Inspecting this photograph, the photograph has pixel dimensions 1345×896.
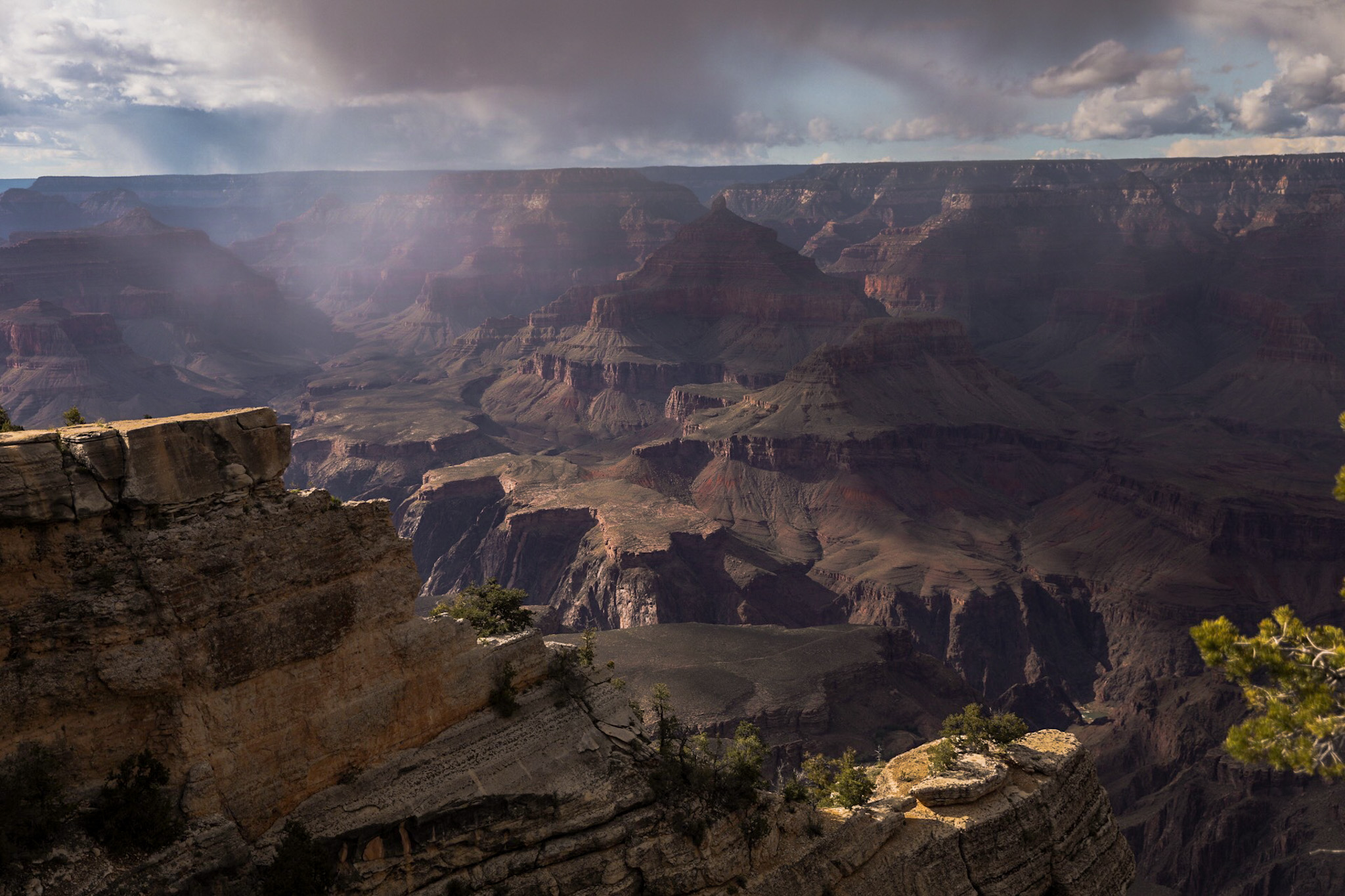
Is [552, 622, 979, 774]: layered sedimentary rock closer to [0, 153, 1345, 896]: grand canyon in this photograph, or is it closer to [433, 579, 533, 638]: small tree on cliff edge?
[0, 153, 1345, 896]: grand canyon

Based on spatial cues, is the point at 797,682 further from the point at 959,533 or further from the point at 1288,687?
the point at 959,533

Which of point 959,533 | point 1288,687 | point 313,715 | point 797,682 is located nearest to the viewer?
point 1288,687

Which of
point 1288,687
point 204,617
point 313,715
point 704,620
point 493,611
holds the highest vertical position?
point 204,617

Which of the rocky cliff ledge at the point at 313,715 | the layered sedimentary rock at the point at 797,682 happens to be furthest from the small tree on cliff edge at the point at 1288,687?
the layered sedimentary rock at the point at 797,682

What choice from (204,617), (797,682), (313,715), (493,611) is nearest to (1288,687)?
(313,715)

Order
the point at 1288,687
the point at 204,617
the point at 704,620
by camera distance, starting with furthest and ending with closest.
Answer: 1. the point at 704,620
2. the point at 204,617
3. the point at 1288,687

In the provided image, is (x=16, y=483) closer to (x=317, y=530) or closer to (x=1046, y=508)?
(x=317, y=530)

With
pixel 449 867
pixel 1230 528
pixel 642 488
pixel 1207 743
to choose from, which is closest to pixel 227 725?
pixel 449 867
